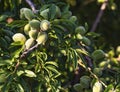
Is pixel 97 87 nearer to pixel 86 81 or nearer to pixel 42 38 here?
pixel 86 81

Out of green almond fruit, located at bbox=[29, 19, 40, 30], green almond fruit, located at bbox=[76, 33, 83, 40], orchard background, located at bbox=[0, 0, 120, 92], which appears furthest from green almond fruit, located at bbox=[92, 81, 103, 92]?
green almond fruit, located at bbox=[29, 19, 40, 30]

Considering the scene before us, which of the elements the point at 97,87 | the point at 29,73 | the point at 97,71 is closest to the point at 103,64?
the point at 97,71

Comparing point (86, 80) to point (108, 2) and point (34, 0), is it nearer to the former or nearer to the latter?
point (34, 0)

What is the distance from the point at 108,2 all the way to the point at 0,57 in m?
1.15

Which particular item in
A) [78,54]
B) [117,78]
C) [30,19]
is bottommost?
[117,78]

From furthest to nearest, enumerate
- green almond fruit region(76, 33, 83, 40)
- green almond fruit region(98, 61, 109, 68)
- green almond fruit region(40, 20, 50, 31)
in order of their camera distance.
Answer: green almond fruit region(98, 61, 109, 68) → green almond fruit region(76, 33, 83, 40) → green almond fruit region(40, 20, 50, 31)

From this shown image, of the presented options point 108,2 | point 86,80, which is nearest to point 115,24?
point 108,2

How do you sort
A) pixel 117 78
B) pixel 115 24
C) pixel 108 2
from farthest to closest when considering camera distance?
1. pixel 115 24
2. pixel 108 2
3. pixel 117 78

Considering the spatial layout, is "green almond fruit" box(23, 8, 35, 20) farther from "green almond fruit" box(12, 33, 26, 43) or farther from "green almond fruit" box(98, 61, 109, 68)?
"green almond fruit" box(98, 61, 109, 68)

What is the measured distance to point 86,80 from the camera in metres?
1.87

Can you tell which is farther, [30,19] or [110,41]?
[110,41]

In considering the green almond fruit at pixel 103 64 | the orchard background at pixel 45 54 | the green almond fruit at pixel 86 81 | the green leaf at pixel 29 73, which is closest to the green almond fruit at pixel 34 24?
the orchard background at pixel 45 54

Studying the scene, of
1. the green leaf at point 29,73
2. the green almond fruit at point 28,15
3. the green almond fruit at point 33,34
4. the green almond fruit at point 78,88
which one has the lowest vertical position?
the green almond fruit at point 78,88

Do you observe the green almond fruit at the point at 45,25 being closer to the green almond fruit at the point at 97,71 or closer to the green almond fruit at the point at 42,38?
the green almond fruit at the point at 42,38
